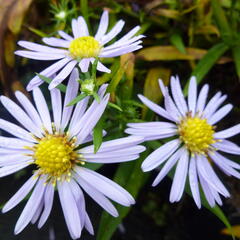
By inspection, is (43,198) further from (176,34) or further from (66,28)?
(176,34)

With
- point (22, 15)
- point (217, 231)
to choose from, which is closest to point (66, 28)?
point (22, 15)

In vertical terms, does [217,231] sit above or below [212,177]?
below

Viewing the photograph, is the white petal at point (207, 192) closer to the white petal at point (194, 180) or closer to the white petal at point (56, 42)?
the white petal at point (194, 180)

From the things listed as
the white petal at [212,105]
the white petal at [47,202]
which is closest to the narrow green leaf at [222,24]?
the white petal at [212,105]

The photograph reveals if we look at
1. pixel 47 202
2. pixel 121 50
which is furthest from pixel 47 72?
pixel 47 202

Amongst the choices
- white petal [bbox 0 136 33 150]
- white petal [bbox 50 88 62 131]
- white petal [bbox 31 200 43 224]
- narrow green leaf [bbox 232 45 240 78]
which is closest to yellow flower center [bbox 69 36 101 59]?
white petal [bbox 50 88 62 131]

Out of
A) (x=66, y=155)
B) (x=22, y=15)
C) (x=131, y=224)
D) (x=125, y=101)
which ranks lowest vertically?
(x=131, y=224)

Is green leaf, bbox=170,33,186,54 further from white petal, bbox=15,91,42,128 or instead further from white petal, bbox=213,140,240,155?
white petal, bbox=15,91,42,128
